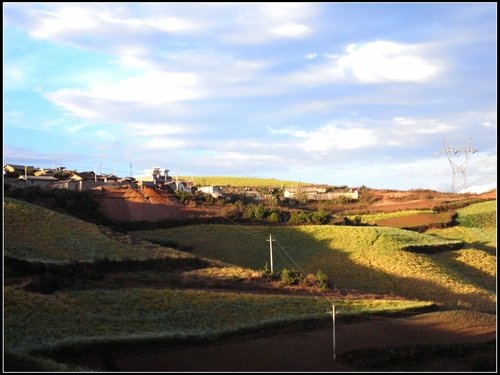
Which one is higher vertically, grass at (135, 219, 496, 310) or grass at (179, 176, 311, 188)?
grass at (179, 176, 311, 188)

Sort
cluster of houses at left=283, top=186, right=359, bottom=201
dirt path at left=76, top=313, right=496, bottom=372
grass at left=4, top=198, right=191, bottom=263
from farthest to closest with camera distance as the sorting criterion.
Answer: cluster of houses at left=283, top=186, right=359, bottom=201 → grass at left=4, top=198, right=191, bottom=263 → dirt path at left=76, top=313, right=496, bottom=372

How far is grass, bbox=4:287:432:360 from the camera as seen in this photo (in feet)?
77.9

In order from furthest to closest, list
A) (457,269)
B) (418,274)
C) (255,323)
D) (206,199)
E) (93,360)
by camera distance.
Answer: (206,199), (457,269), (418,274), (255,323), (93,360)

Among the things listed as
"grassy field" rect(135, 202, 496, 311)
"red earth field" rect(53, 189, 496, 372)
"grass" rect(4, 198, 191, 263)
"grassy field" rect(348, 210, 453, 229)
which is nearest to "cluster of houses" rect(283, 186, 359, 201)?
"grassy field" rect(348, 210, 453, 229)

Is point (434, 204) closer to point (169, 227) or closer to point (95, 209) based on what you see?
point (169, 227)

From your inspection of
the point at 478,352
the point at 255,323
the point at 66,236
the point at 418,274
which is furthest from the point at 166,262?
the point at 478,352

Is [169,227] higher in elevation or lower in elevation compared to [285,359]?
higher

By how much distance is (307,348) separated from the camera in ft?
80.3

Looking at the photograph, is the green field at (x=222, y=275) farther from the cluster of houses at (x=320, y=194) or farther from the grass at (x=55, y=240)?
the cluster of houses at (x=320, y=194)

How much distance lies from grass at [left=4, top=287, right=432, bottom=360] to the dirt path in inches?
39.0

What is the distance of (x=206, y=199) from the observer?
68.3 metres

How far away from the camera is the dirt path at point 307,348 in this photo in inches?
875

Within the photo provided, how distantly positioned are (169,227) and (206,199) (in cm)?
1578

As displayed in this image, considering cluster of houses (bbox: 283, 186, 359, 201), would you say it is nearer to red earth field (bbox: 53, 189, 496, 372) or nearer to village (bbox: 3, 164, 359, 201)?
village (bbox: 3, 164, 359, 201)
